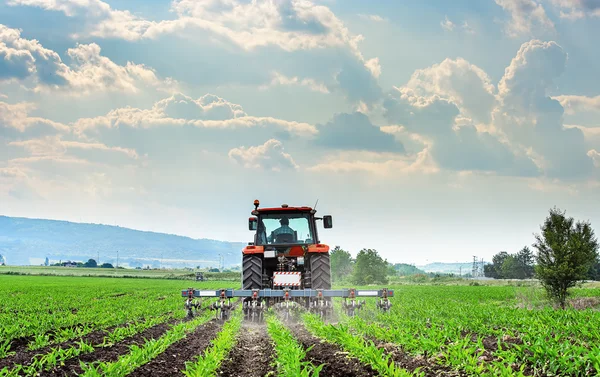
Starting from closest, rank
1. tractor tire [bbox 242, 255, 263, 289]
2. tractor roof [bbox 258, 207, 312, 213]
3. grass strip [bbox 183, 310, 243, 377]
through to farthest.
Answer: grass strip [bbox 183, 310, 243, 377] → tractor tire [bbox 242, 255, 263, 289] → tractor roof [bbox 258, 207, 312, 213]

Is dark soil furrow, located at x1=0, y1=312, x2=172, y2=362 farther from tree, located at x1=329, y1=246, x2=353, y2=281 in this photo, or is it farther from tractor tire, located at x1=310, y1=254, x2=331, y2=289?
tree, located at x1=329, y1=246, x2=353, y2=281

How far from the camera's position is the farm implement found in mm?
18531

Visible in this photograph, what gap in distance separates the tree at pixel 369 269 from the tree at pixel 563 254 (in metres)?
84.3

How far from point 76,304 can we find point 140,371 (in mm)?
23611

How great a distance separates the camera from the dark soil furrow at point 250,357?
428 inches

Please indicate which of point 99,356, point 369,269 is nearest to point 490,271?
point 369,269

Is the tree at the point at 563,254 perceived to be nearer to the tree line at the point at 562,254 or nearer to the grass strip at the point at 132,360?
the tree line at the point at 562,254

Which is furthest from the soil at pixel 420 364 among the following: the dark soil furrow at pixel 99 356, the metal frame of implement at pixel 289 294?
the metal frame of implement at pixel 289 294

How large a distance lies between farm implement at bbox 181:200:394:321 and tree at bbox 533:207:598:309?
16766mm

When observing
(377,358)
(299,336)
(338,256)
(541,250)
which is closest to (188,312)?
(299,336)

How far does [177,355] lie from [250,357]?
5.44 ft

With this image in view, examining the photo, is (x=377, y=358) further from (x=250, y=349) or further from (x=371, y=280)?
(x=371, y=280)

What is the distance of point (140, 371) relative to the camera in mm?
9773

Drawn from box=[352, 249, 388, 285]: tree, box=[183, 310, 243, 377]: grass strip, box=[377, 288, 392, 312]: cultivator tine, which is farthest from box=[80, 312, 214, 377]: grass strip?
box=[352, 249, 388, 285]: tree
